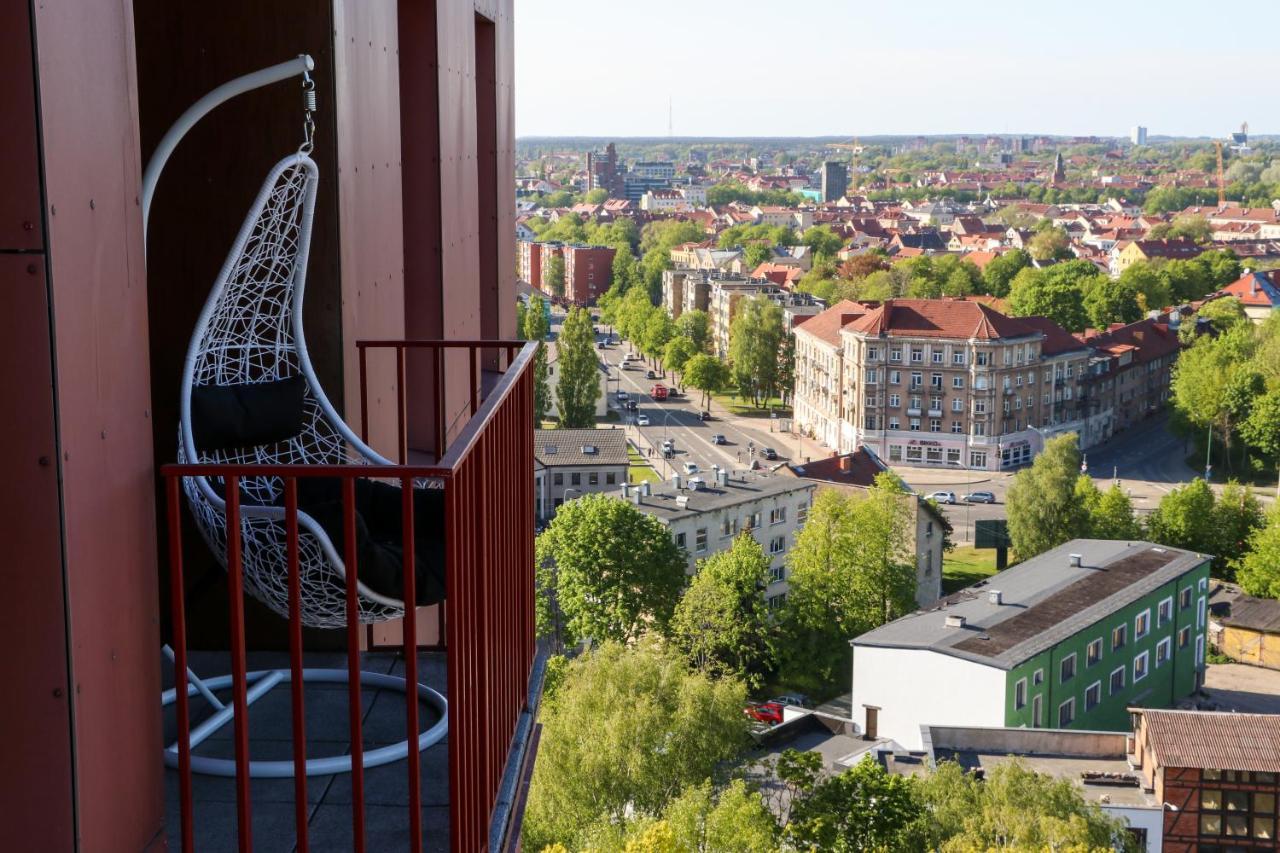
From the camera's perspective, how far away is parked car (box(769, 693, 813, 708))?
85.9 feet

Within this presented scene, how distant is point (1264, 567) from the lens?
32.6 meters

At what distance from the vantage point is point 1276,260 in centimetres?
8638

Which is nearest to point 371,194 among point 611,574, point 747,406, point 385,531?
point 385,531

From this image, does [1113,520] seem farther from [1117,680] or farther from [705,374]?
[705,374]

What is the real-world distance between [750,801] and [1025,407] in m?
32.0

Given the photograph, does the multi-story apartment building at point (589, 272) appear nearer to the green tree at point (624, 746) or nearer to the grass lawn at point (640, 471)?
the grass lawn at point (640, 471)

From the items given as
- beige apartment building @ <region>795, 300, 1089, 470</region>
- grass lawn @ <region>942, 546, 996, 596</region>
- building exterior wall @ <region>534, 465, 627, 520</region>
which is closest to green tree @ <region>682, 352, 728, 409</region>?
beige apartment building @ <region>795, 300, 1089, 470</region>

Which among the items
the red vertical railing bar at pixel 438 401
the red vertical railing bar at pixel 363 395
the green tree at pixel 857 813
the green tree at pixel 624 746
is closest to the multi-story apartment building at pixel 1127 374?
the green tree at pixel 624 746

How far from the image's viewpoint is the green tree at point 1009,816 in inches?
623

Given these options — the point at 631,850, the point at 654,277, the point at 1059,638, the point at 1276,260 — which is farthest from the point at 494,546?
the point at 1276,260

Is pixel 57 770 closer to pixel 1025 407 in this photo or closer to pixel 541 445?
pixel 541 445

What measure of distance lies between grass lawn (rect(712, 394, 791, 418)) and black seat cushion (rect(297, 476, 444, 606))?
51.2 m

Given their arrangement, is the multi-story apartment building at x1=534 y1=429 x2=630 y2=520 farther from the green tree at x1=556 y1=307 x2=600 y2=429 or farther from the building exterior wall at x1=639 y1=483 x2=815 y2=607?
the green tree at x1=556 y1=307 x2=600 y2=429

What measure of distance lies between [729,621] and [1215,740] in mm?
9023
